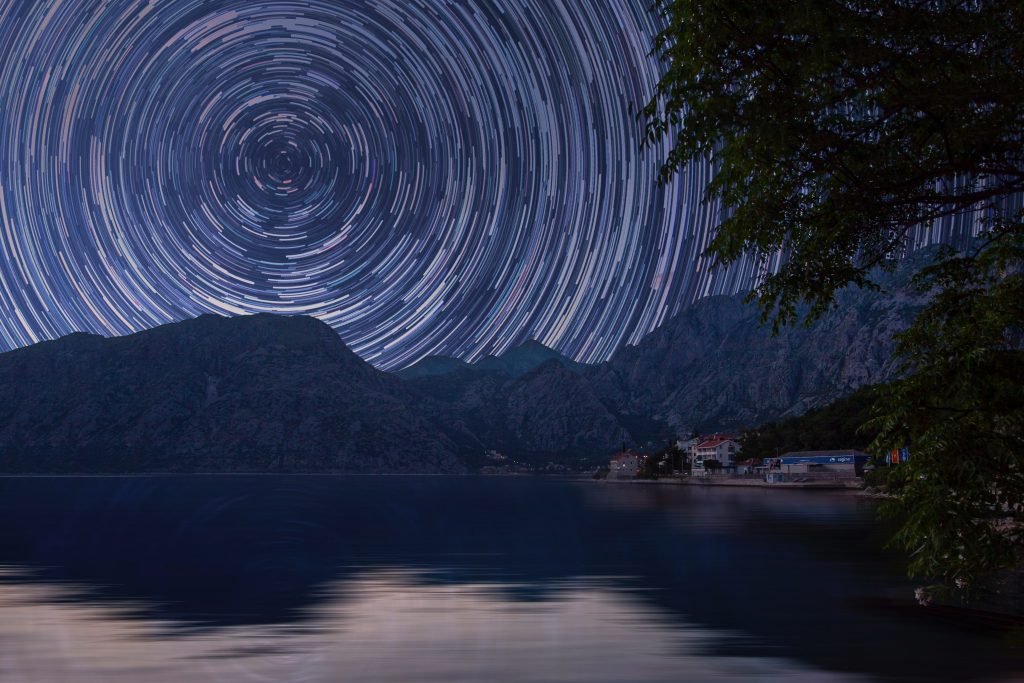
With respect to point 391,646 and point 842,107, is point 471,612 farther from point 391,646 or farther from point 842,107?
point 842,107

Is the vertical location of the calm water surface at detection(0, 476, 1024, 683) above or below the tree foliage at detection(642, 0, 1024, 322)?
below

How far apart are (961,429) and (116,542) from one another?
6538 cm

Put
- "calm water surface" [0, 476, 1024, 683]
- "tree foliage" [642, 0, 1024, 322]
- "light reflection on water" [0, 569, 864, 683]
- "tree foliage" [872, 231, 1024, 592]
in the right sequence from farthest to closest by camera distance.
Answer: "calm water surface" [0, 476, 1024, 683], "light reflection on water" [0, 569, 864, 683], "tree foliage" [872, 231, 1024, 592], "tree foliage" [642, 0, 1024, 322]

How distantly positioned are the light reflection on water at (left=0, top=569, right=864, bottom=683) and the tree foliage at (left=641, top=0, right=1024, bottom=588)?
6.81 m

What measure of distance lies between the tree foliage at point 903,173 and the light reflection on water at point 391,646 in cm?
681

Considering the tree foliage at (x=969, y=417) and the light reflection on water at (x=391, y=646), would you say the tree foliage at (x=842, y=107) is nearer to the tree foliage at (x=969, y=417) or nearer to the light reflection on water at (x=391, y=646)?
the tree foliage at (x=969, y=417)

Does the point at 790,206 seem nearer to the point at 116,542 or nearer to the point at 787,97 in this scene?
the point at 787,97

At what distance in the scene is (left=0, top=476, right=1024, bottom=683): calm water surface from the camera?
935 inches

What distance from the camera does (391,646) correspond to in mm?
27453

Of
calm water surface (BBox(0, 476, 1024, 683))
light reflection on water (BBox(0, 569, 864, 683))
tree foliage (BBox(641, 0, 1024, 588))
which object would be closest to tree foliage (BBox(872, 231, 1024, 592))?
tree foliage (BBox(641, 0, 1024, 588))

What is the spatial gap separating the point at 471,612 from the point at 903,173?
23004mm

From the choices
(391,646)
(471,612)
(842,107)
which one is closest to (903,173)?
(842,107)

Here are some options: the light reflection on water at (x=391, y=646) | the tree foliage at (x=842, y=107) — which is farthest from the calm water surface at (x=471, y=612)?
the tree foliage at (x=842, y=107)

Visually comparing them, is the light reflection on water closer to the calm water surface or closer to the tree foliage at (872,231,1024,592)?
the calm water surface
